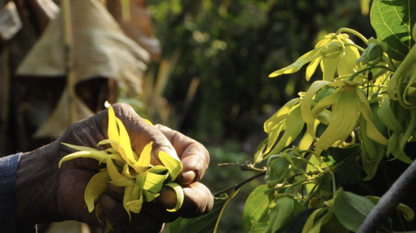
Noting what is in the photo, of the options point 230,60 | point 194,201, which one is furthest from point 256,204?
point 230,60

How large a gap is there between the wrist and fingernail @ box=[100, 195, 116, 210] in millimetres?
199

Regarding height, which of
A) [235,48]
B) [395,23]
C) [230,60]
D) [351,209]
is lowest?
[230,60]

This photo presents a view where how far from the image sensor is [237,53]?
402 centimetres

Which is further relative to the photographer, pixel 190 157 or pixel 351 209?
pixel 190 157

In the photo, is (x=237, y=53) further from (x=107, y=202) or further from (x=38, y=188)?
(x=107, y=202)

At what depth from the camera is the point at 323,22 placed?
3301 mm

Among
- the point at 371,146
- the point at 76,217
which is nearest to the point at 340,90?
the point at 371,146

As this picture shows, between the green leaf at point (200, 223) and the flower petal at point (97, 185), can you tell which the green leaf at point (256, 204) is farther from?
the flower petal at point (97, 185)

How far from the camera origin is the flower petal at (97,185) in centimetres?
48

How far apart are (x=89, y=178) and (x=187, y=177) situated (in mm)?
214

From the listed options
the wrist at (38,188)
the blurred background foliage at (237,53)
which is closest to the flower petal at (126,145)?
the wrist at (38,188)

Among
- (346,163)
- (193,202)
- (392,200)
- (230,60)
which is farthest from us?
(230,60)

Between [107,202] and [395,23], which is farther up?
[395,23]

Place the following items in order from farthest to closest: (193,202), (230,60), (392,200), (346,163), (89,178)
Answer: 1. (230,60)
2. (89,178)
3. (193,202)
4. (346,163)
5. (392,200)
